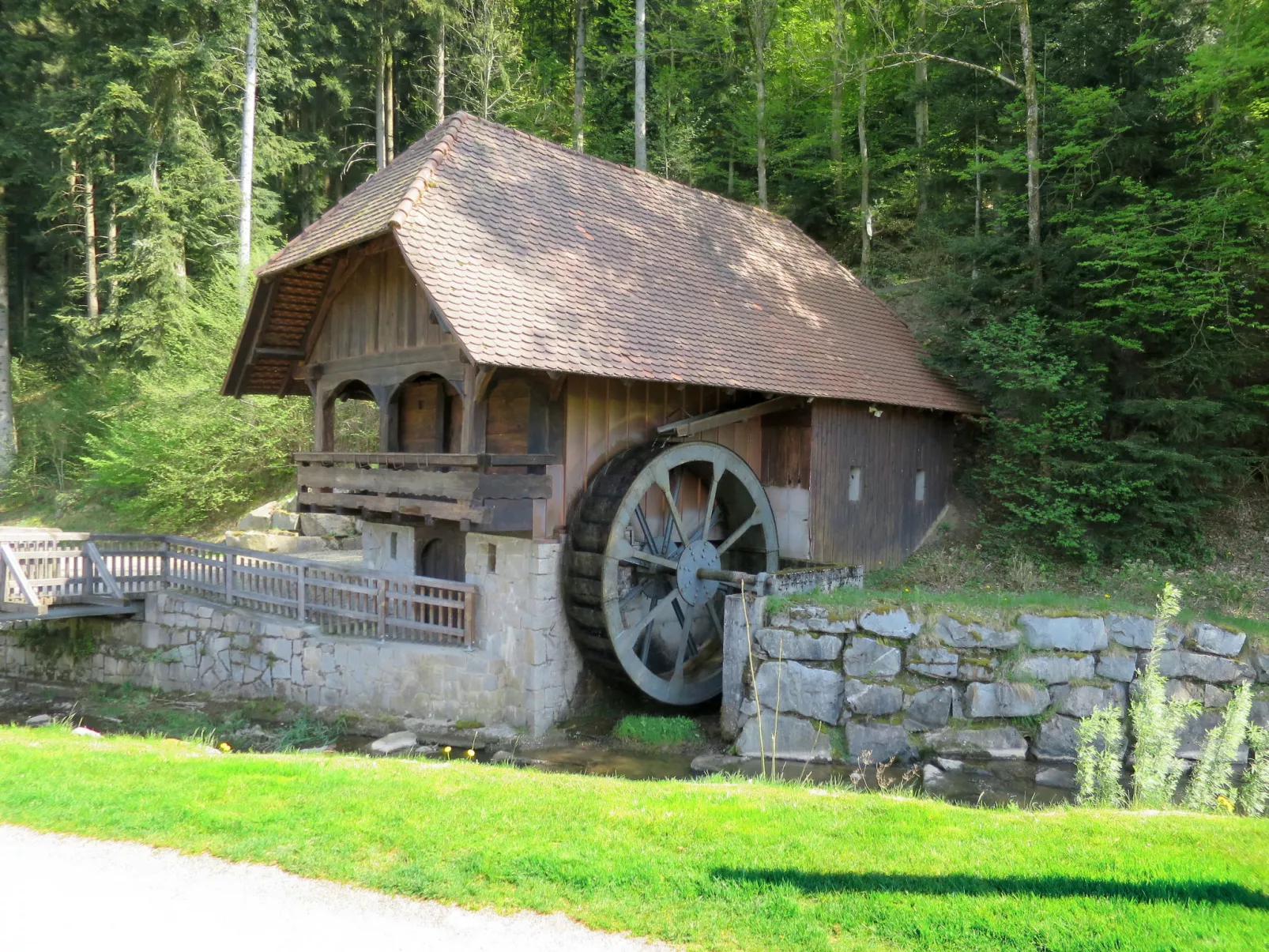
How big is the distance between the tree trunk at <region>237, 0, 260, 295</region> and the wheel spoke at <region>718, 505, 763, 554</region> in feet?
45.1

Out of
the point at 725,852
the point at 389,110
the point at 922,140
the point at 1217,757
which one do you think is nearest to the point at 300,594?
the point at 725,852

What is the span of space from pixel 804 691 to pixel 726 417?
11.8 ft

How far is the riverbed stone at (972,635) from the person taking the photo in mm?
8086

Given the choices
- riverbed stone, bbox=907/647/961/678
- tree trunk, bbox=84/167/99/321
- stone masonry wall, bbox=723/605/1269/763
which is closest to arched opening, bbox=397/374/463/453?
stone masonry wall, bbox=723/605/1269/763

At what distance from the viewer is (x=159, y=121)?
770 inches

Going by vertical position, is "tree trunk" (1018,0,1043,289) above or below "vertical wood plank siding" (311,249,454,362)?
above

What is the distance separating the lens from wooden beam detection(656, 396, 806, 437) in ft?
31.9

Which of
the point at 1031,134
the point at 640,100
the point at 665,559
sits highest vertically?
the point at 640,100

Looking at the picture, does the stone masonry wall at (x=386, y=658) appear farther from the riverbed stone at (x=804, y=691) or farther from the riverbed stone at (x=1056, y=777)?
the riverbed stone at (x=1056, y=777)

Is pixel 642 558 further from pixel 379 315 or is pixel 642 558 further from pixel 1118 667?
pixel 1118 667

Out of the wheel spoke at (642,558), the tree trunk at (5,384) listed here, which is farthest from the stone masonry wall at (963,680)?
the tree trunk at (5,384)

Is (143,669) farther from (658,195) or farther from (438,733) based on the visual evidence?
(658,195)

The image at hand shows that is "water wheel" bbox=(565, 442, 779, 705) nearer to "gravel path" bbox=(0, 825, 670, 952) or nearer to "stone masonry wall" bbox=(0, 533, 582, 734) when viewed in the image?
"stone masonry wall" bbox=(0, 533, 582, 734)

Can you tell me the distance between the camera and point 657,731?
8750 mm
